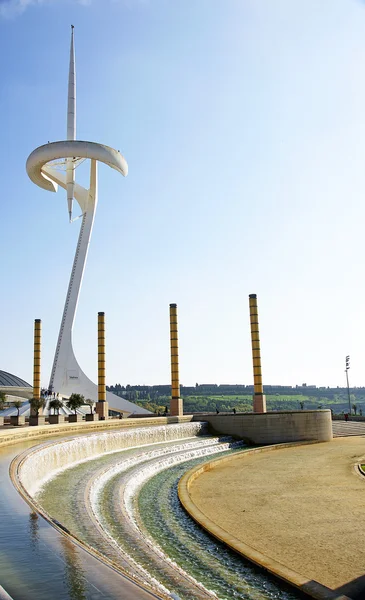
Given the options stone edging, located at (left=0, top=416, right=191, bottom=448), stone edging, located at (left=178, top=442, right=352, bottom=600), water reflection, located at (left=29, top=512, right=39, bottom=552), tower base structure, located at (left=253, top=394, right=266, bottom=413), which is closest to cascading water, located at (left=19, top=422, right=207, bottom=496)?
stone edging, located at (left=0, top=416, right=191, bottom=448)

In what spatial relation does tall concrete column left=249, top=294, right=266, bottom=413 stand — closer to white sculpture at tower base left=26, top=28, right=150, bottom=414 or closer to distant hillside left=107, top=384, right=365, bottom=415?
white sculpture at tower base left=26, top=28, right=150, bottom=414

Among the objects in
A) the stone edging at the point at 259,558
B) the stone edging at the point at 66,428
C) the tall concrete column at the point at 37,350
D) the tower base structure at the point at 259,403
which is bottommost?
the stone edging at the point at 259,558

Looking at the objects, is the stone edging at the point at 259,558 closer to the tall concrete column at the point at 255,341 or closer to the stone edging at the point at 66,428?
the stone edging at the point at 66,428

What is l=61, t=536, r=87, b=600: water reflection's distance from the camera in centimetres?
343

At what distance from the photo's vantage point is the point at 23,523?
5.45 metres

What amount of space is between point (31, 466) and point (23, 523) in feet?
17.3

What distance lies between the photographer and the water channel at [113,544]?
147 inches

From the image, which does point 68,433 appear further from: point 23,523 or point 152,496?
point 23,523

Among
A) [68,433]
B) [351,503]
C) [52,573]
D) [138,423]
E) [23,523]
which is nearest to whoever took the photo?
[52,573]

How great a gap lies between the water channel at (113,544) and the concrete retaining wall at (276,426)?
35.1ft

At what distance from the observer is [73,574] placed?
3824mm

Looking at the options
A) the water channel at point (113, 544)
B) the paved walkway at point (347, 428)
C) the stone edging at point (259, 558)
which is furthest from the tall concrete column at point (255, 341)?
the stone edging at point (259, 558)

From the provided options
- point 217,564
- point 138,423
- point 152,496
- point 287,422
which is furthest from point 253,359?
point 217,564

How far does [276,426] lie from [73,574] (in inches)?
824
